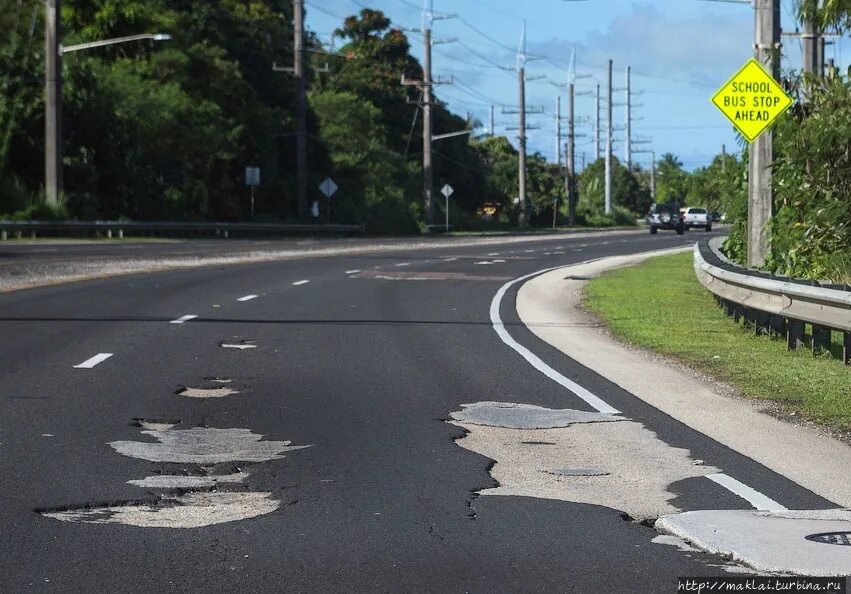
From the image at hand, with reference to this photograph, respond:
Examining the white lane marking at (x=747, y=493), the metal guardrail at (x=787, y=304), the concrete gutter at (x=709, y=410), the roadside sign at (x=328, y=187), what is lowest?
the concrete gutter at (x=709, y=410)

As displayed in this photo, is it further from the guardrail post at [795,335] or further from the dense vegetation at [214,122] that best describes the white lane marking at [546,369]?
the dense vegetation at [214,122]

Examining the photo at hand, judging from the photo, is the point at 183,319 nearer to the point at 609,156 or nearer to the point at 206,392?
the point at 206,392

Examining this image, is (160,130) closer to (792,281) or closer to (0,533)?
(792,281)

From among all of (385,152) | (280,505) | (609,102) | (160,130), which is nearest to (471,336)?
(280,505)

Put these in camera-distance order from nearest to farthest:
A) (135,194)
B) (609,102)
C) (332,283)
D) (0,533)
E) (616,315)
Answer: (0,533) → (616,315) → (332,283) → (135,194) → (609,102)

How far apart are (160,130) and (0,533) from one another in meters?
63.1

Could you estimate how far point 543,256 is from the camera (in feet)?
159

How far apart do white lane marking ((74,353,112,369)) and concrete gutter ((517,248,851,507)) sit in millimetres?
4951

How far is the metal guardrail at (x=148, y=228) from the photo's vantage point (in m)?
51.1

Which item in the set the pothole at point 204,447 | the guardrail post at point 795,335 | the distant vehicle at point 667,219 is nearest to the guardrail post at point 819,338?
the guardrail post at point 795,335

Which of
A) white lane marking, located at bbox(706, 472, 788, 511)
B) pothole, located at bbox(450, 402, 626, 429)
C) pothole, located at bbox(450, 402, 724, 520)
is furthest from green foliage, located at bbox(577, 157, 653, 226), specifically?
white lane marking, located at bbox(706, 472, 788, 511)

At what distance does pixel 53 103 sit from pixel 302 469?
4626 centimetres

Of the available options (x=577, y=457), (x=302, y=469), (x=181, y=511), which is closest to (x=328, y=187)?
(x=577, y=457)

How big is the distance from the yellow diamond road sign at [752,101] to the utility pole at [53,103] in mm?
34588
